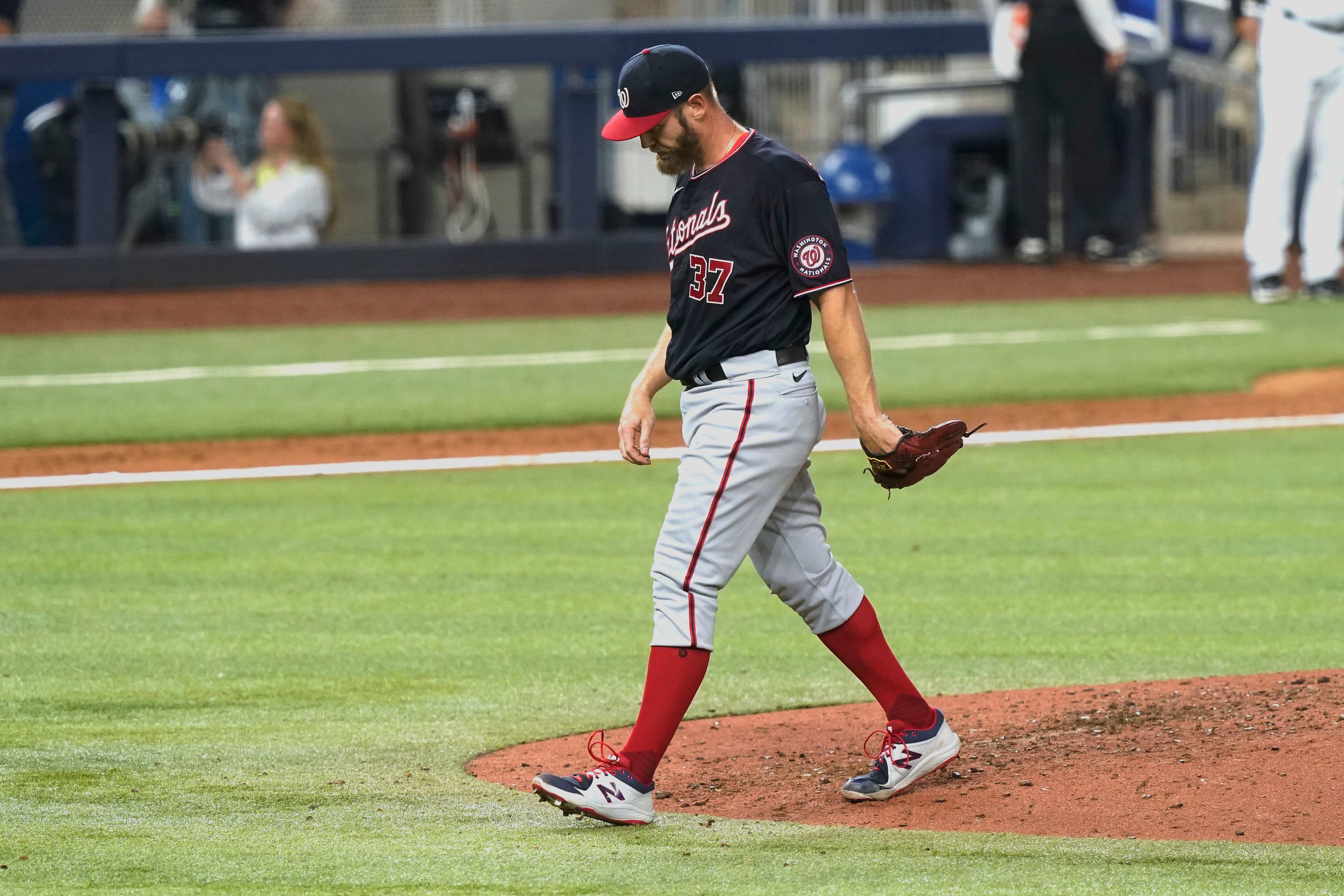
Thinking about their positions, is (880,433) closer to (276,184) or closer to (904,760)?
(904,760)

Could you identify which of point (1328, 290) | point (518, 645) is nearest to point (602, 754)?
point (518, 645)

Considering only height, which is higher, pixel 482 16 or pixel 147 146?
pixel 482 16

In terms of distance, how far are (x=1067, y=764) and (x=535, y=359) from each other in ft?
26.3

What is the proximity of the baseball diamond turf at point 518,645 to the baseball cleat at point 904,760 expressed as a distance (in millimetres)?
278

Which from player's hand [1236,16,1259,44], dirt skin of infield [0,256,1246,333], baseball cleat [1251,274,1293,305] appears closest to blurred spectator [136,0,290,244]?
dirt skin of infield [0,256,1246,333]

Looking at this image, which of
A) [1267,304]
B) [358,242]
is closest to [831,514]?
[1267,304]

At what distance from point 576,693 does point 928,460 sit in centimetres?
156

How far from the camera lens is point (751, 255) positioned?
3877 mm

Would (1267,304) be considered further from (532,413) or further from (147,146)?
(147,146)

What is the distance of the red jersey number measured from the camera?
390 centimetres

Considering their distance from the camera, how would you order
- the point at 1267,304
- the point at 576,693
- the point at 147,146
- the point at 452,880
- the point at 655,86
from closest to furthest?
the point at 452,880, the point at 655,86, the point at 576,693, the point at 1267,304, the point at 147,146

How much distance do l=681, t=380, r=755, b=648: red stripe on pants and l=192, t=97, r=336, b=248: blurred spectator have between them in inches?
469

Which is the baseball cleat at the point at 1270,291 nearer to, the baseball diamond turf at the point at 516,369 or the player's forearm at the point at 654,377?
the baseball diamond turf at the point at 516,369

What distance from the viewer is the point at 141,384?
11.1 m
